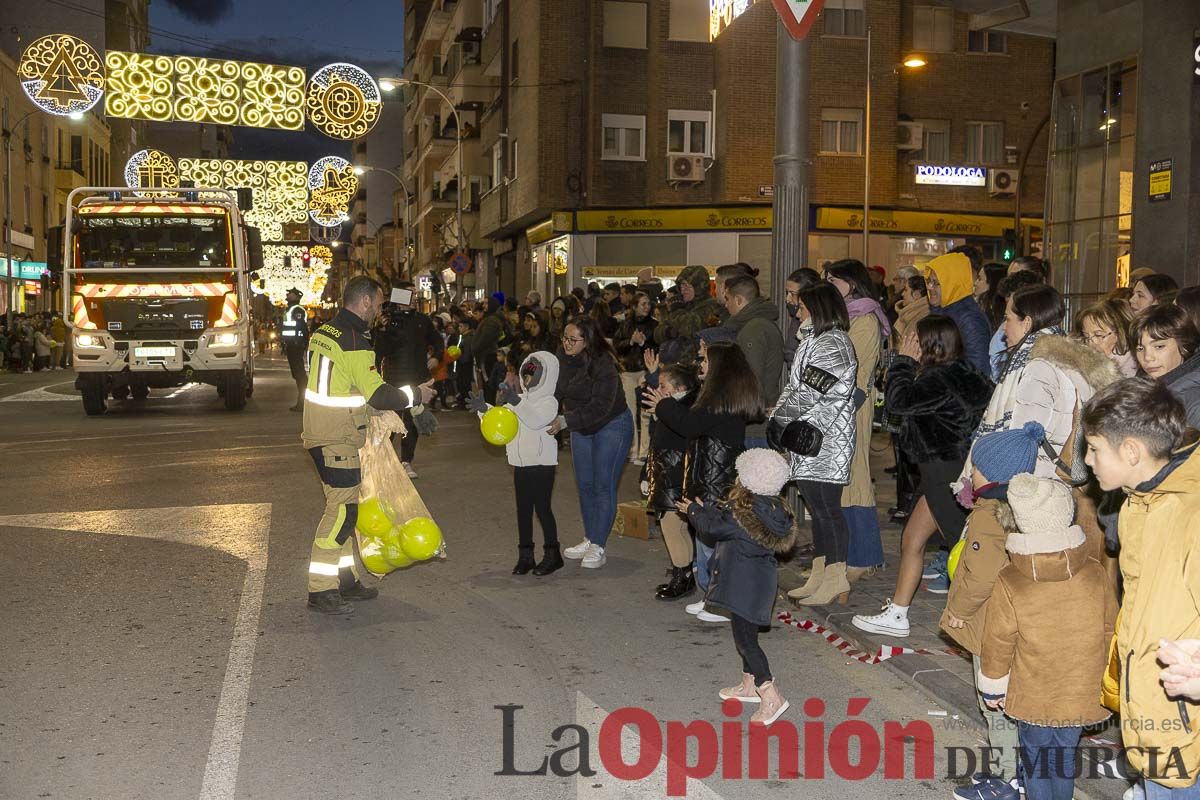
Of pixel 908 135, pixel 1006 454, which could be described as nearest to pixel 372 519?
pixel 1006 454

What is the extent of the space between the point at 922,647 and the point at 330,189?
33838 mm

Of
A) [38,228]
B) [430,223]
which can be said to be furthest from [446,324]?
[430,223]

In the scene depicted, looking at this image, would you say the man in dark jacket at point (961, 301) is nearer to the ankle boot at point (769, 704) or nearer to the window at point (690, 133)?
the ankle boot at point (769, 704)

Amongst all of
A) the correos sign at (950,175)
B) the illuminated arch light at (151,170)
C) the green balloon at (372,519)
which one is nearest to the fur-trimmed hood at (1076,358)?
the green balloon at (372,519)

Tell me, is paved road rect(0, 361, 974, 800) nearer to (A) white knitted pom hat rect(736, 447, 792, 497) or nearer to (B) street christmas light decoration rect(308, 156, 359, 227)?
(A) white knitted pom hat rect(736, 447, 792, 497)

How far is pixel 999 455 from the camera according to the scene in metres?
5.04

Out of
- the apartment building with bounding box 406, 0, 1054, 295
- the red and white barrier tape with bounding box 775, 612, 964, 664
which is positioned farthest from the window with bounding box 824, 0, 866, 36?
the red and white barrier tape with bounding box 775, 612, 964, 664

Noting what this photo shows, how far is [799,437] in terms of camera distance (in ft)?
23.4

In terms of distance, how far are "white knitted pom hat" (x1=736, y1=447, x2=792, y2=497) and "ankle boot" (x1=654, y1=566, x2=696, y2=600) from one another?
2612mm

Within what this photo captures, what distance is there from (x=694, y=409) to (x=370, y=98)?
16429mm

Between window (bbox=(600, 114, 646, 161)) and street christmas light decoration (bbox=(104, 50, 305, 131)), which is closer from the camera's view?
street christmas light decoration (bbox=(104, 50, 305, 131))

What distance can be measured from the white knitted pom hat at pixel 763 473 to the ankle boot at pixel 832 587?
224cm

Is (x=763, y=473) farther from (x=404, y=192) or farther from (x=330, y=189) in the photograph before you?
(x=404, y=192)

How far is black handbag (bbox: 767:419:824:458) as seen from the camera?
7.11 meters
